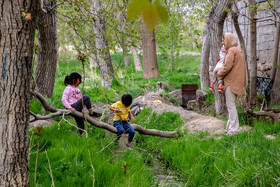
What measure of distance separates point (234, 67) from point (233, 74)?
0.13 m

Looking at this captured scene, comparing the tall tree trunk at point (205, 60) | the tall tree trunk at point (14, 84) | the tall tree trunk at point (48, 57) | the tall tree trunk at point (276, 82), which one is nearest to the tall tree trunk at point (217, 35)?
the tall tree trunk at point (276, 82)

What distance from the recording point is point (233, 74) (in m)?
5.30

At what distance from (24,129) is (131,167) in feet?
7.15

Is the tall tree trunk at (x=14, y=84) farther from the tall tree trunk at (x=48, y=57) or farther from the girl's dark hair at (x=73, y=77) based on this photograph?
the tall tree trunk at (x=48, y=57)

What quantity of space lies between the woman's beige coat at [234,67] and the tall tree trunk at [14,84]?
399 centimetres

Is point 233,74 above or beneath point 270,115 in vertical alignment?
above

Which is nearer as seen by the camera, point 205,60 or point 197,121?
point 197,121

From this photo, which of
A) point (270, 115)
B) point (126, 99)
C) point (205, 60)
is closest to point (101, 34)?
point (205, 60)

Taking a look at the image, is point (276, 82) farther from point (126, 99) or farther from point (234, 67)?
point (126, 99)

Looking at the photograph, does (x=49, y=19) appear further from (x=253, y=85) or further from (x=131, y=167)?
(x=253, y=85)

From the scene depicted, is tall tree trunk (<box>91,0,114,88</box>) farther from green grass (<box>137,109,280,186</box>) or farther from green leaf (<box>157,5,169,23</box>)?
green leaf (<box>157,5,169,23</box>)

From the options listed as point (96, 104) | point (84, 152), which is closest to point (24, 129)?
point (84, 152)

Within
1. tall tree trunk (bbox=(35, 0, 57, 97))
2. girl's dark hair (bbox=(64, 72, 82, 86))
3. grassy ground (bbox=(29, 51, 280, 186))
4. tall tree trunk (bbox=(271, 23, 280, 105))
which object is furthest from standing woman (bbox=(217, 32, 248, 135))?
tall tree trunk (bbox=(35, 0, 57, 97))

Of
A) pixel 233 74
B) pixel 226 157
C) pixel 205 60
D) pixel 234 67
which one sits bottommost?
pixel 226 157
